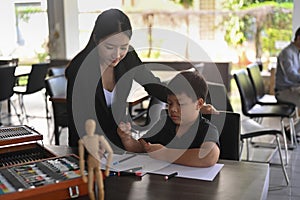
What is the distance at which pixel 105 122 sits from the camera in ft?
5.36

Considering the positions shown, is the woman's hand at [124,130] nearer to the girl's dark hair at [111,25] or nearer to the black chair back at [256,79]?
the girl's dark hair at [111,25]

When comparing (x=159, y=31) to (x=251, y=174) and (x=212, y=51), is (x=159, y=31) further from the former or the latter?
(x=251, y=174)

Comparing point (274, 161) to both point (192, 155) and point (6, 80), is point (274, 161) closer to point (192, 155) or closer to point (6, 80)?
point (192, 155)

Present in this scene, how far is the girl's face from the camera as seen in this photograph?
152cm

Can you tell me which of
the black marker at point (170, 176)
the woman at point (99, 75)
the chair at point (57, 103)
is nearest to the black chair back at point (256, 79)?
the chair at point (57, 103)

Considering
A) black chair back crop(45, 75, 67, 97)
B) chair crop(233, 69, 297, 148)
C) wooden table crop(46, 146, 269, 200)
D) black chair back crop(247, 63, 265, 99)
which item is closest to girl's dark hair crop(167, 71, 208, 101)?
wooden table crop(46, 146, 269, 200)

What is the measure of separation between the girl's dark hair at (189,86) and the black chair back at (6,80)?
3305 mm

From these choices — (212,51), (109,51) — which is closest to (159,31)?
(212,51)

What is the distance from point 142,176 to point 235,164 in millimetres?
374

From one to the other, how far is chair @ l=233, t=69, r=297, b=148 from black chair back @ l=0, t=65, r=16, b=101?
259 centimetres

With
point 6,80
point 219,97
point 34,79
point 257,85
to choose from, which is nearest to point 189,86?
point 219,97

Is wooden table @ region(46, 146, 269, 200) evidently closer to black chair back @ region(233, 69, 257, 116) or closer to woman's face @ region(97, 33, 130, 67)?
woman's face @ region(97, 33, 130, 67)

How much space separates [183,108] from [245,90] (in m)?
2.11

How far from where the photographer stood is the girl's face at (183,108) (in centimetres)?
152
